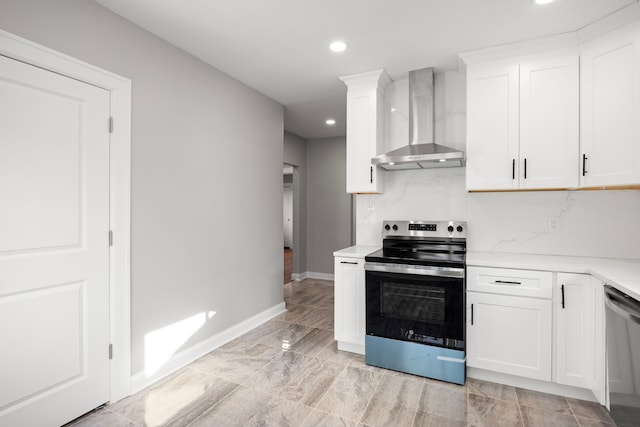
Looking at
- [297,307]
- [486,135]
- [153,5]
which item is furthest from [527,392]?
[153,5]

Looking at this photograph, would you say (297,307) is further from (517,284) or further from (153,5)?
(153,5)

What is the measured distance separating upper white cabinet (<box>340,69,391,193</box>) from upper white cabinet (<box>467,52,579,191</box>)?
31.5 inches

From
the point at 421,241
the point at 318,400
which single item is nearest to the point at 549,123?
the point at 421,241

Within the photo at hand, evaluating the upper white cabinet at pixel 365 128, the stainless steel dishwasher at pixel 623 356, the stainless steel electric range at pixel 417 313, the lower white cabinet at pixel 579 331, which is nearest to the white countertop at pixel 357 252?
the stainless steel electric range at pixel 417 313

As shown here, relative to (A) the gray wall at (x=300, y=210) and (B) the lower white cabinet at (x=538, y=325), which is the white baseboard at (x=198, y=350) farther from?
(B) the lower white cabinet at (x=538, y=325)

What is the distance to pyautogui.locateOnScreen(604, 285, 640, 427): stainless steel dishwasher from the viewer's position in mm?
1577

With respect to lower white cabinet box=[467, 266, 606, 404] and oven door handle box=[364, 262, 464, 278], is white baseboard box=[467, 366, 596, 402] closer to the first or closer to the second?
lower white cabinet box=[467, 266, 606, 404]

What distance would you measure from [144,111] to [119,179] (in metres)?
0.56

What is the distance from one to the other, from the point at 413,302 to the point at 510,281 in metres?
0.71

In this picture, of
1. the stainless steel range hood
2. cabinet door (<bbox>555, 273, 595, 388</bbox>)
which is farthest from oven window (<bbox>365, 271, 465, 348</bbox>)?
the stainless steel range hood

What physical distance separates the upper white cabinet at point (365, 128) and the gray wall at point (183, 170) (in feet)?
3.67

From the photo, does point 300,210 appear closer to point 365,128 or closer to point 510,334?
point 365,128

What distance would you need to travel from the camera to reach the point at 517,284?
7.72ft

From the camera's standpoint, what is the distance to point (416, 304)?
2.54m
